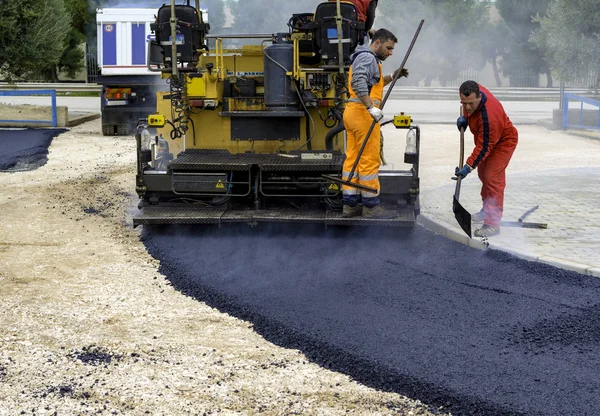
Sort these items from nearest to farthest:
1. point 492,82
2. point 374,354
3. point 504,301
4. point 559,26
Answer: point 374,354 → point 504,301 → point 559,26 → point 492,82

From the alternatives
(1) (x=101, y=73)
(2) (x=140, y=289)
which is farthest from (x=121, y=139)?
(2) (x=140, y=289)

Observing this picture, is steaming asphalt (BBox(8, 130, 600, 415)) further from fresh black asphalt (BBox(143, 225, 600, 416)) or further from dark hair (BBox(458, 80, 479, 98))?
dark hair (BBox(458, 80, 479, 98))

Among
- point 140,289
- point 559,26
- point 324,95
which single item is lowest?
point 140,289

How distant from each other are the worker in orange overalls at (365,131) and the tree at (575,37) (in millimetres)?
13865

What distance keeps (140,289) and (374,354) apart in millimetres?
2161

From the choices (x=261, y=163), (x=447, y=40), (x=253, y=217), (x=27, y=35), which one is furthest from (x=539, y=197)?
(x=447, y=40)

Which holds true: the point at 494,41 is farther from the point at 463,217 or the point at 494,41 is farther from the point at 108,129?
the point at 463,217

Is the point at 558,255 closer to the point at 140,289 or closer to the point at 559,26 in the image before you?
the point at 140,289

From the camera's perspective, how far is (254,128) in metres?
8.64

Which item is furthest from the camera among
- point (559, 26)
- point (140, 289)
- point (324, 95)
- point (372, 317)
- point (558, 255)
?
point (559, 26)

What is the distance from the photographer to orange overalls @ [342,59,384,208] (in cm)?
744

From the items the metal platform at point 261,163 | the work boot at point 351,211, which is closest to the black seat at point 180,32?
the metal platform at point 261,163

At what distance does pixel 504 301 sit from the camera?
18.9 ft

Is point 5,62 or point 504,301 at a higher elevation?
point 5,62
